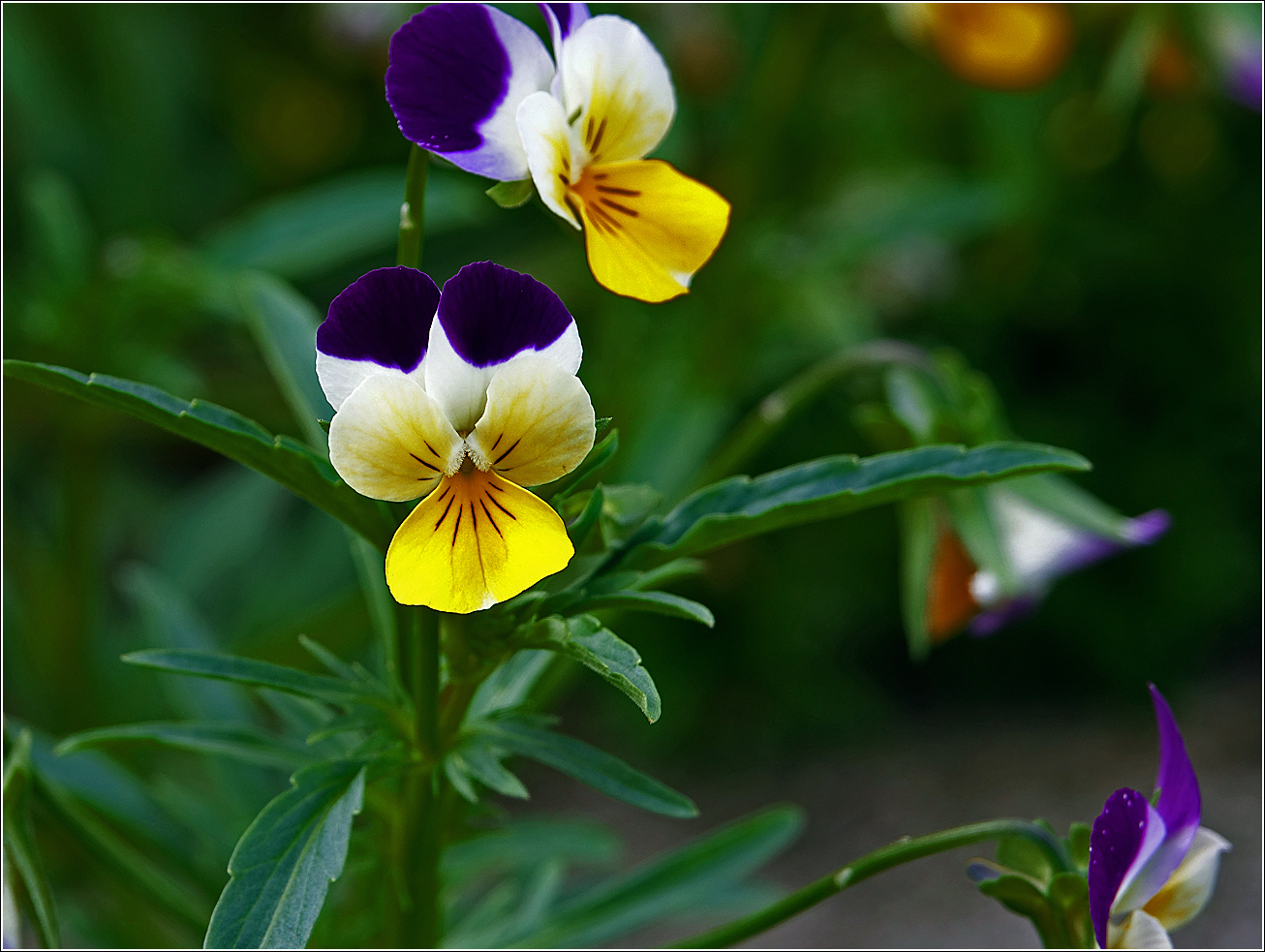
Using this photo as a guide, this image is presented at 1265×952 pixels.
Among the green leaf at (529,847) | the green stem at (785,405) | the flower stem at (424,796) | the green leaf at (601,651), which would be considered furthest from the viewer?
the green leaf at (529,847)

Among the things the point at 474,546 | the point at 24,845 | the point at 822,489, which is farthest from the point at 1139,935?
the point at 24,845

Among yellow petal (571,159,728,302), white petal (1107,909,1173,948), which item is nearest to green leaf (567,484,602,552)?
yellow petal (571,159,728,302)

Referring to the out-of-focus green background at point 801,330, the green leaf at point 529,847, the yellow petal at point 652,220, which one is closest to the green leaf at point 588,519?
the yellow petal at point 652,220

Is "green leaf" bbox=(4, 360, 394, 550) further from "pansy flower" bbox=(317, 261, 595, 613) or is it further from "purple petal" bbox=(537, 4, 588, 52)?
"purple petal" bbox=(537, 4, 588, 52)

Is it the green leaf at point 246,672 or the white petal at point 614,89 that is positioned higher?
the white petal at point 614,89

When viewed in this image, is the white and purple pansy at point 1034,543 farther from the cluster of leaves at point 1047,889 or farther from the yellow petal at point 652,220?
the yellow petal at point 652,220

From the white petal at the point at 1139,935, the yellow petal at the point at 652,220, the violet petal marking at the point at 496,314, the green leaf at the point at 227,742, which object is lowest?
the white petal at the point at 1139,935

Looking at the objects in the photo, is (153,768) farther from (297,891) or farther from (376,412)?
(376,412)
